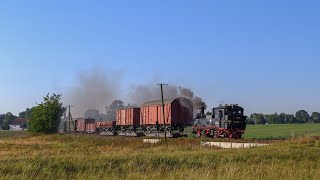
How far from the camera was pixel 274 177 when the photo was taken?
10734 mm

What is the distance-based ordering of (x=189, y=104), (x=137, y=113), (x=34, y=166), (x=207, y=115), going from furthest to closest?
(x=137, y=113)
(x=189, y=104)
(x=207, y=115)
(x=34, y=166)

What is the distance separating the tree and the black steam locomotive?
5510 cm

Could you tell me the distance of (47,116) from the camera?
89.7 metres

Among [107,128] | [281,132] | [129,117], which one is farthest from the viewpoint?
[107,128]

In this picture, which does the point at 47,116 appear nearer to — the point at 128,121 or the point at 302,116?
the point at 128,121

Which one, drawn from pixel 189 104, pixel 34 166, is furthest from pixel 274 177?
pixel 189 104

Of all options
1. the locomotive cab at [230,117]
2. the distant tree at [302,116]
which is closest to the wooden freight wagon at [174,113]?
the locomotive cab at [230,117]

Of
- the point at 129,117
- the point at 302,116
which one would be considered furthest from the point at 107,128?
the point at 302,116

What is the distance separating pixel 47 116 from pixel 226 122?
193 ft

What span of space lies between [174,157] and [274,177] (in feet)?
31.5

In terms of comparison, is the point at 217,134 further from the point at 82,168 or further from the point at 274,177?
the point at 274,177

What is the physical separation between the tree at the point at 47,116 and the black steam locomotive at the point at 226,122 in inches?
2169

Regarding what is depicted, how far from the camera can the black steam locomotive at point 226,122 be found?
4059cm

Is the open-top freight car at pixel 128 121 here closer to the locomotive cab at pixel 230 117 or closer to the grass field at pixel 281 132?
the grass field at pixel 281 132
